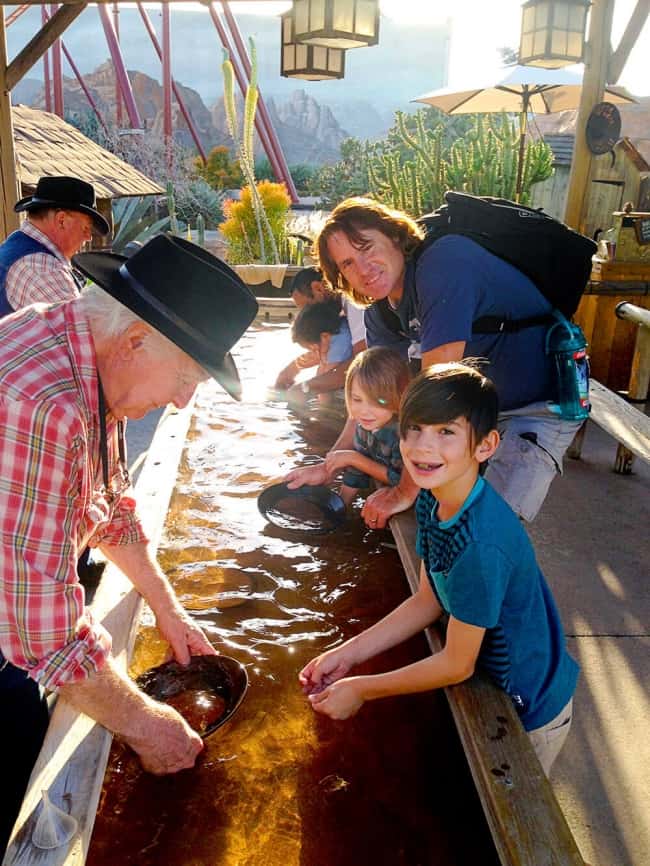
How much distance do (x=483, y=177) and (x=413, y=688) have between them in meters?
8.69

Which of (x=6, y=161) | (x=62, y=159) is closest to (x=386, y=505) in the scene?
(x=6, y=161)

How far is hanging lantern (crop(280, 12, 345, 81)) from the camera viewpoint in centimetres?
577

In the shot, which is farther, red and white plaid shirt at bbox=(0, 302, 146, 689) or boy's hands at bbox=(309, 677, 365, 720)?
boy's hands at bbox=(309, 677, 365, 720)

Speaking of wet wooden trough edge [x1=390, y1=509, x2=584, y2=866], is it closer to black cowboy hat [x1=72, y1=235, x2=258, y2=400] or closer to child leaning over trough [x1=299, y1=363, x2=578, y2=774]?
child leaning over trough [x1=299, y1=363, x2=578, y2=774]

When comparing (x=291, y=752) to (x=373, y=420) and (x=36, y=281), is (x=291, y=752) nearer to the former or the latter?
(x=373, y=420)

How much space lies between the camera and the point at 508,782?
140cm

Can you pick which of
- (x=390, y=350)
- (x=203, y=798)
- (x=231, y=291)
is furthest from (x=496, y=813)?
(x=390, y=350)

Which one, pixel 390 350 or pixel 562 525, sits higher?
pixel 390 350

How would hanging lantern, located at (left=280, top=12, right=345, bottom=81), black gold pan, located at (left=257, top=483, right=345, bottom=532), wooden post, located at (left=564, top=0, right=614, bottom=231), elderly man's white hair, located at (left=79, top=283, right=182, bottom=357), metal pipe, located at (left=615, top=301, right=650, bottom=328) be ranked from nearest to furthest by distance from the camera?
elderly man's white hair, located at (left=79, top=283, right=182, bottom=357) → black gold pan, located at (left=257, top=483, right=345, bottom=532) → metal pipe, located at (left=615, top=301, right=650, bottom=328) → wooden post, located at (left=564, top=0, right=614, bottom=231) → hanging lantern, located at (left=280, top=12, right=345, bottom=81)

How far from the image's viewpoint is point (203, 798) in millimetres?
1693

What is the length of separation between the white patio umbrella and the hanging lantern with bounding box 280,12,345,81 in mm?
2779

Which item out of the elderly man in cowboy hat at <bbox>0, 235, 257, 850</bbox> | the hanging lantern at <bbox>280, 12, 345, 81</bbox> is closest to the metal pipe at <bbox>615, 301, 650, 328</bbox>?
the hanging lantern at <bbox>280, 12, 345, 81</bbox>

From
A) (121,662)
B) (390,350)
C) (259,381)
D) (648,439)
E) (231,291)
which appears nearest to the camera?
(231,291)

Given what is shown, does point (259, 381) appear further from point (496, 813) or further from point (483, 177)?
point (483, 177)
